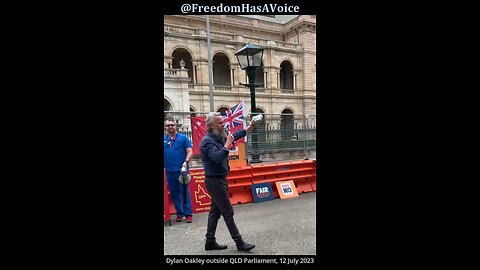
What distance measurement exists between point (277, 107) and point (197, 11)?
2217cm

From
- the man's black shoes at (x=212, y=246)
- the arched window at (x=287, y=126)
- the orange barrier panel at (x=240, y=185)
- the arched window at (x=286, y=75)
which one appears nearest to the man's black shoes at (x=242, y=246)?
the man's black shoes at (x=212, y=246)

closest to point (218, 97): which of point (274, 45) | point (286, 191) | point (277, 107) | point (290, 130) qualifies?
point (277, 107)

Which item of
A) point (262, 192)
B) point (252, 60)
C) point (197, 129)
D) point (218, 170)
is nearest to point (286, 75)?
point (252, 60)

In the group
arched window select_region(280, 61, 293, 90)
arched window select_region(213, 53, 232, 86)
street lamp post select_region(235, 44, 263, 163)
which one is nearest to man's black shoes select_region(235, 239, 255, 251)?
street lamp post select_region(235, 44, 263, 163)

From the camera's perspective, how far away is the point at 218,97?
23.1 meters

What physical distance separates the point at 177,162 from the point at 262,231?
5.53ft

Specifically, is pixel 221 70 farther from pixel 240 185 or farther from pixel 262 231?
pixel 262 231

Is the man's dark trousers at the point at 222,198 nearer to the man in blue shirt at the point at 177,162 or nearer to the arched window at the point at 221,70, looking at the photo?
the man in blue shirt at the point at 177,162

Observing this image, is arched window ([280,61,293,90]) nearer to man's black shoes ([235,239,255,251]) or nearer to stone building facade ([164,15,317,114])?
stone building facade ([164,15,317,114])

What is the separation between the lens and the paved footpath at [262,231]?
3.12 m

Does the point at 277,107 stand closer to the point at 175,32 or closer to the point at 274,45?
→ the point at 274,45

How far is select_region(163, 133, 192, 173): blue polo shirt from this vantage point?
164 inches

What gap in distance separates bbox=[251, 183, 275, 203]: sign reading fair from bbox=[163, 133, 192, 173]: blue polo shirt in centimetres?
185

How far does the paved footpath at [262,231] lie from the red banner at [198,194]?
5.5 inches
